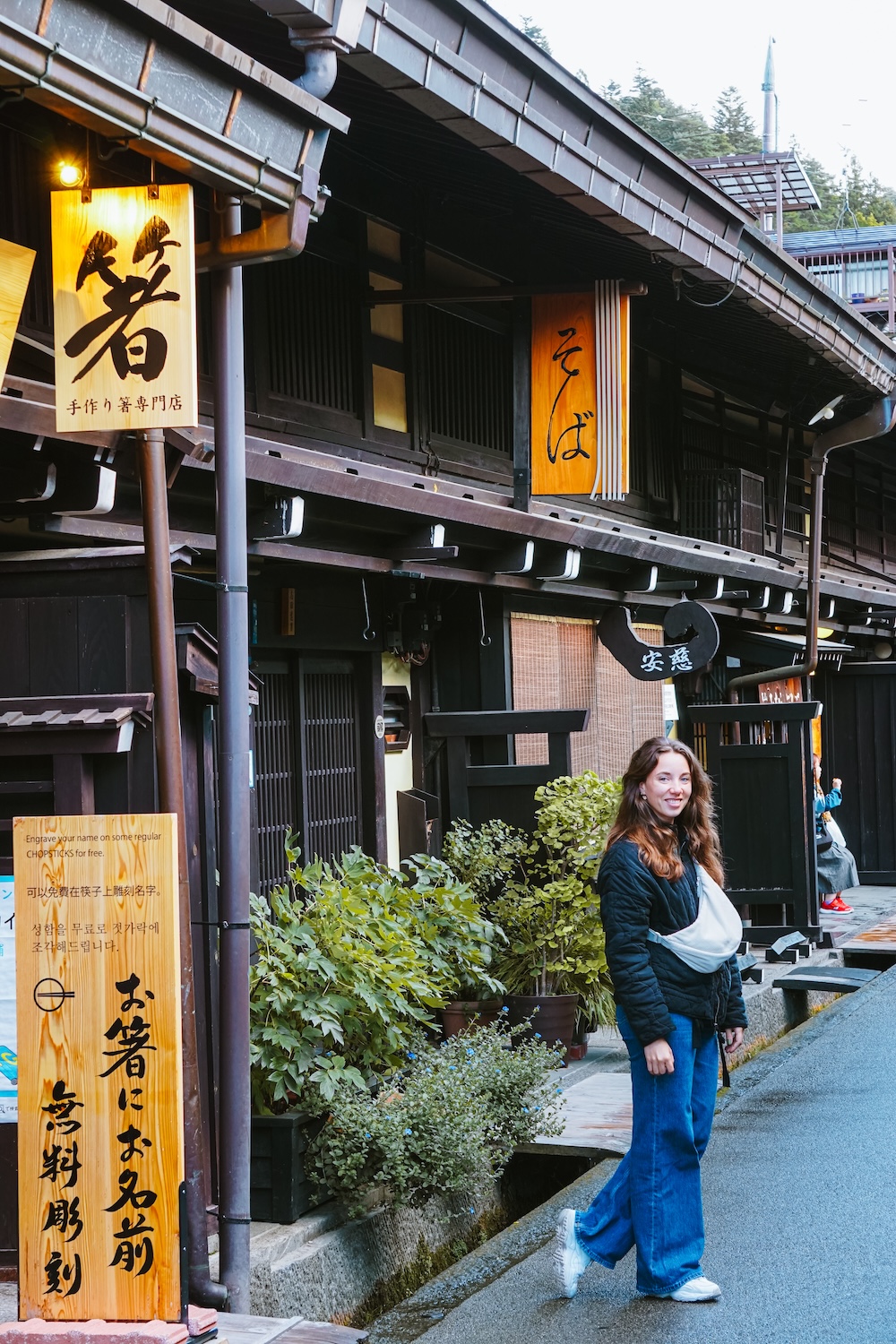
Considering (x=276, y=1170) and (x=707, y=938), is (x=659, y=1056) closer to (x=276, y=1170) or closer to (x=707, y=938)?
(x=707, y=938)

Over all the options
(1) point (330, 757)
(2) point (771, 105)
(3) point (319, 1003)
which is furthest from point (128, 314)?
(2) point (771, 105)

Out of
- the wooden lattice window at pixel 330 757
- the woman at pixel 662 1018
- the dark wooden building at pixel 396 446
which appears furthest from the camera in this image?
the wooden lattice window at pixel 330 757

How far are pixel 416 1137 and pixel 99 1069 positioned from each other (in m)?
2.23

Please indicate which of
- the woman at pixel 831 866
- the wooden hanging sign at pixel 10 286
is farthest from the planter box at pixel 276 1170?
the woman at pixel 831 866

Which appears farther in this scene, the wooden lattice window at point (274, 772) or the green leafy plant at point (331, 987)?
the wooden lattice window at point (274, 772)

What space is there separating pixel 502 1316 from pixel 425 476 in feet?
19.5

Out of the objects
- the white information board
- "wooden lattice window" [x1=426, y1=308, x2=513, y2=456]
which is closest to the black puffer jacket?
the white information board

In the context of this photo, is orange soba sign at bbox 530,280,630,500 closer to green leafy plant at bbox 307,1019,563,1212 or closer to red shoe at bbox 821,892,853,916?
green leafy plant at bbox 307,1019,563,1212

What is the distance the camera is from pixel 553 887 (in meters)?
9.76

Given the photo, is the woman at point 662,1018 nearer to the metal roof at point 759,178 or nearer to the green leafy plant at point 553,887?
the green leafy plant at point 553,887

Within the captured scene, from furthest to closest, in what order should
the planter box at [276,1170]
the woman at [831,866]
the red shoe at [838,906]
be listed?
the woman at [831,866]
the red shoe at [838,906]
the planter box at [276,1170]

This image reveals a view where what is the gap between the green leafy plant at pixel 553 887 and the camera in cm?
977

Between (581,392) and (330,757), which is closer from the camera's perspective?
(330,757)

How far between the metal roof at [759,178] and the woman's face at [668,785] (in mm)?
16430
